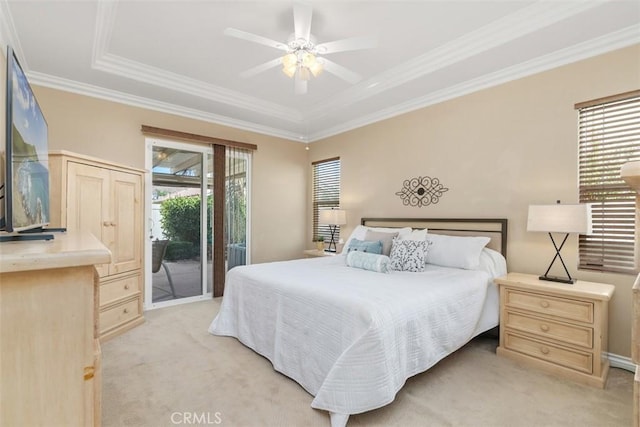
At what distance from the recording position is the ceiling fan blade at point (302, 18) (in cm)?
207

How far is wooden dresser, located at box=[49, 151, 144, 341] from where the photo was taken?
8.70 ft

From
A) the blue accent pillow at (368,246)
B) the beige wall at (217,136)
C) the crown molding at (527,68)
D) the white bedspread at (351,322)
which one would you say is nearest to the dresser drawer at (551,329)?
the white bedspread at (351,322)

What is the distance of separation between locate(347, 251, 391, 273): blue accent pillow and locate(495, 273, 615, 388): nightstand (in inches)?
37.3

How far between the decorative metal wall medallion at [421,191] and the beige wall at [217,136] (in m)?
2.02

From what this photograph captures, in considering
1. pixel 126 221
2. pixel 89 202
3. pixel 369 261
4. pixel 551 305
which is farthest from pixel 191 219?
pixel 551 305

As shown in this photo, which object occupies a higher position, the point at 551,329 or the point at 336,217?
the point at 336,217

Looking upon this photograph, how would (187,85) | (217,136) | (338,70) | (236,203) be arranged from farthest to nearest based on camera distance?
1. (236,203)
2. (217,136)
3. (187,85)
4. (338,70)

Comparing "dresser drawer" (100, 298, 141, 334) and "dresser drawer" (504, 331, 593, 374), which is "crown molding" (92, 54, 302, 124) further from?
"dresser drawer" (504, 331, 593, 374)

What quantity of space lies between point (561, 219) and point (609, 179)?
0.62 meters

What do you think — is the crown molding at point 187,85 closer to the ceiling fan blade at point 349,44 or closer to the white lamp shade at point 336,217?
the white lamp shade at point 336,217

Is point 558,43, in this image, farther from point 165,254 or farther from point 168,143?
point 165,254

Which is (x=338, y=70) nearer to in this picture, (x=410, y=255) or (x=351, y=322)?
(x=410, y=255)

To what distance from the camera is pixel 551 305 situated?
7.77 feet

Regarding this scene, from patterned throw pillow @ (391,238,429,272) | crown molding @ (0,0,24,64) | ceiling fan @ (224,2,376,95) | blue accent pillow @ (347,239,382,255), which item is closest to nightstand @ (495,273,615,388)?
patterned throw pillow @ (391,238,429,272)
